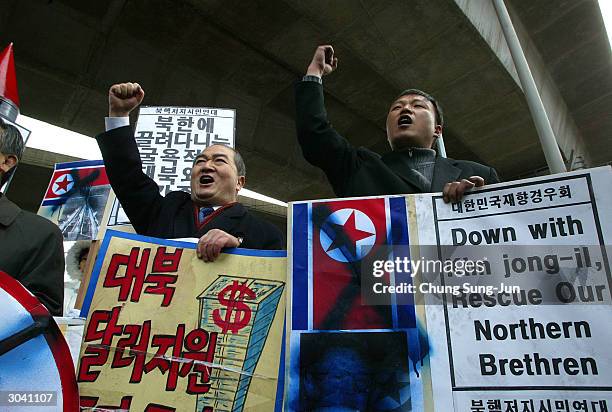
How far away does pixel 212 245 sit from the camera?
1256mm

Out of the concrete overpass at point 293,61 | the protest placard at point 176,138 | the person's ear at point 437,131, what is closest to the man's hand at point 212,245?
the person's ear at point 437,131

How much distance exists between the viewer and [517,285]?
1.05 metres

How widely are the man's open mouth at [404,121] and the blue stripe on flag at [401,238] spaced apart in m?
0.70

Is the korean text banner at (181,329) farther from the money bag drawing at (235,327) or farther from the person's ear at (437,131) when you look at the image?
the person's ear at (437,131)

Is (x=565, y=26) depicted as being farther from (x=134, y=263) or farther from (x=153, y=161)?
(x=134, y=263)

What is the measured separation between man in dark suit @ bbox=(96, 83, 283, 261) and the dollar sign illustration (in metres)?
0.39

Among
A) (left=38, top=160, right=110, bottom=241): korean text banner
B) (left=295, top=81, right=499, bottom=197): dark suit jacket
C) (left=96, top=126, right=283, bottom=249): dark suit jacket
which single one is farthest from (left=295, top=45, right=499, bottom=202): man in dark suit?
(left=38, top=160, right=110, bottom=241): korean text banner

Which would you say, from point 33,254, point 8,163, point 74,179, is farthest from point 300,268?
point 74,179

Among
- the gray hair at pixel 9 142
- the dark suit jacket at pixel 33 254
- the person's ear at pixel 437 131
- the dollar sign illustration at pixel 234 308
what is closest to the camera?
the dollar sign illustration at pixel 234 308

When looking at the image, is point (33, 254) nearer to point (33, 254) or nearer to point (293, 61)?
point (33, 254)

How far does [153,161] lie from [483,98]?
583 centimetres

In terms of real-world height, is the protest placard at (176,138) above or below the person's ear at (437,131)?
above

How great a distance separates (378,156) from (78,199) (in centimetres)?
223

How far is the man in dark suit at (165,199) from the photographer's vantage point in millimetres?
1683
